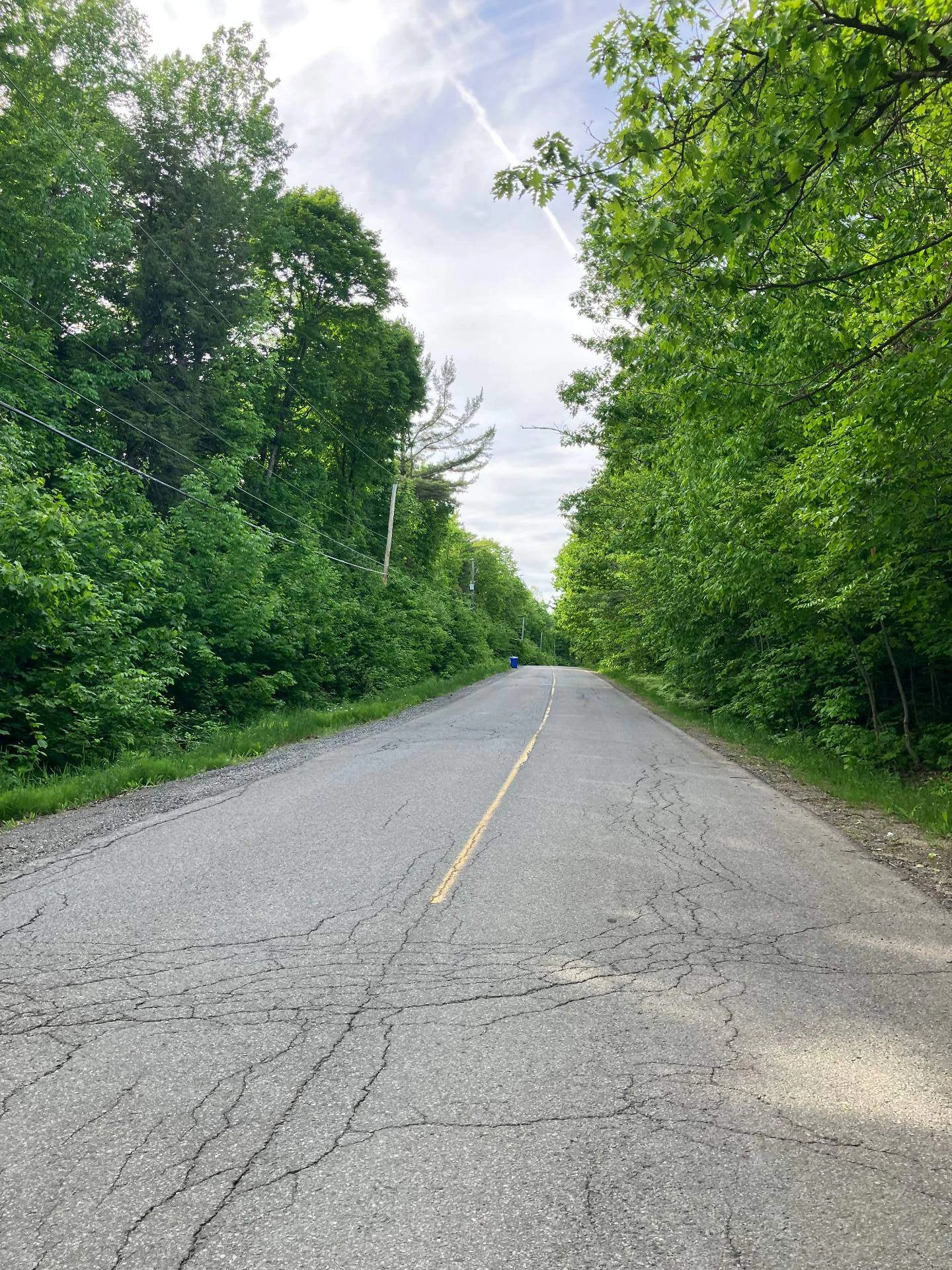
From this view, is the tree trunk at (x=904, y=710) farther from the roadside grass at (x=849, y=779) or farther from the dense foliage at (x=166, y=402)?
the dense foliage at (x=166, y=402)

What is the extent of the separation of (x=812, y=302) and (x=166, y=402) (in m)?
20.0

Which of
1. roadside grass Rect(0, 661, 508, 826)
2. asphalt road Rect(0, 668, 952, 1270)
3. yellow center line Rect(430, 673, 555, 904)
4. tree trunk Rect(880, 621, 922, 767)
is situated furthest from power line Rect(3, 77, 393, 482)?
tree trunk Rect(880, 621, 922, 767)

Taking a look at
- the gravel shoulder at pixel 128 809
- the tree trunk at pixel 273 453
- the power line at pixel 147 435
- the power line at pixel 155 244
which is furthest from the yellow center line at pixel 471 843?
the tree trunk at pixel 273 453

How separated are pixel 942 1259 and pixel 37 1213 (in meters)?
2.74

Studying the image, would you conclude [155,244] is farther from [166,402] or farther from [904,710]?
[904,710]

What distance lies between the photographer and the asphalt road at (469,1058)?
239 centimetres

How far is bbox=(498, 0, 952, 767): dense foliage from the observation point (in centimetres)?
438

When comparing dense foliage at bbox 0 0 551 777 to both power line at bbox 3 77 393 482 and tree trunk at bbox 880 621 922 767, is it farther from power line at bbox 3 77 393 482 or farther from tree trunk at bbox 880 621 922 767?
tree trunk at bbox 880 621 922 767

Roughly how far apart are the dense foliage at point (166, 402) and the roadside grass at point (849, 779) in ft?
34.2

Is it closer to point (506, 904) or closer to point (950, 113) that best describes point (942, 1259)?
point (506, 904)

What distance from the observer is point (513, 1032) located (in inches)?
144

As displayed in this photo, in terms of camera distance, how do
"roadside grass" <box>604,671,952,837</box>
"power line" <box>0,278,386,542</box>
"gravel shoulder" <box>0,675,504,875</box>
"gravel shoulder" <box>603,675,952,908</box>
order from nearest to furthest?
1. "gravel shoulder" <box>603,675,952,908</box>
2. "gravel shoulder" <box>0,675,504,875</box>
3. "roadside grass" <box>604,671,952,837</box>
4. "power line" <box>0,278,386,542</box>

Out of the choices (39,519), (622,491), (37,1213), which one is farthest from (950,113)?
(622,491)

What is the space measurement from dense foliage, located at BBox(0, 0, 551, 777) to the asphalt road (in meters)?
5.18
